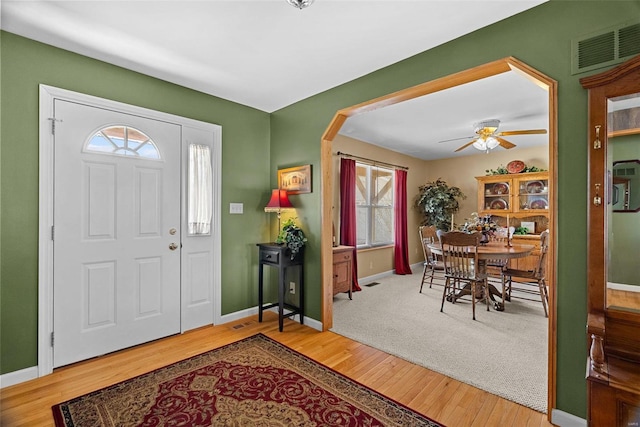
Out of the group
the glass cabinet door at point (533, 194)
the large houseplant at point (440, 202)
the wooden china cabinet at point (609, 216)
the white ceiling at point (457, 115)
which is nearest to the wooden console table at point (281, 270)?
the white ceiling at point (457, 115)

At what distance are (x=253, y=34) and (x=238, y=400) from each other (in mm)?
2644

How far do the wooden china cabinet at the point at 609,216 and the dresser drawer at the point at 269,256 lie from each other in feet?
8.38

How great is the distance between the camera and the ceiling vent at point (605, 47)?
1.60m

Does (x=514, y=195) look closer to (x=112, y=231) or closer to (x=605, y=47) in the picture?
(x=605, y=47)

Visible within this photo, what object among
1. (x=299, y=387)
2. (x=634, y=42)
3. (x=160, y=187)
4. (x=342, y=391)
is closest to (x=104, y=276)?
(x=160, y=187)

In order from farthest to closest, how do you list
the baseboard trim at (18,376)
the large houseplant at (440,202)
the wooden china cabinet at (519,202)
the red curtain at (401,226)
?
the large houseplant at (440,202)
the red curtain at (401,226)
the wooden china cabinet at (519,202)
the baseboard trim at (18,376)

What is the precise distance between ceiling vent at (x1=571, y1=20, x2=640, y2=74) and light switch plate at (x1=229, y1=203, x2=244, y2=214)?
318cm

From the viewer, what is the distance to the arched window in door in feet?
8.54

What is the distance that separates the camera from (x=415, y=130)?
4738mm

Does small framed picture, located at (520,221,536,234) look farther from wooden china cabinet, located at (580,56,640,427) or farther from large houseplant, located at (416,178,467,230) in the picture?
wooden china cabinet, located at (580,56,640,427)

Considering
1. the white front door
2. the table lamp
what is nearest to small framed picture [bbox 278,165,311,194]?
the table lamp

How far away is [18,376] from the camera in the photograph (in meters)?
2.22

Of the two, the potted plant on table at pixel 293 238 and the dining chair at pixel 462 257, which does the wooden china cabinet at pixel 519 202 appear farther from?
the potted plant on table at pixel 293 238

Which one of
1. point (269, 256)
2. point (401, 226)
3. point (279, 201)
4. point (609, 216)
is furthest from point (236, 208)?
point (401, 226)
